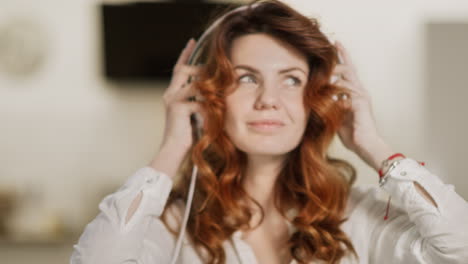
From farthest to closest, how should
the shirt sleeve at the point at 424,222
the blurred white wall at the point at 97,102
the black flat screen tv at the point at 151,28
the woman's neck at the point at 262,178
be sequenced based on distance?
the blurred white wall at the point at 97,102 → the black flat screen tv at the point at 151,28 → the woman's neck at the point at 262,178 → the shirt sleeve at the point at 424,222

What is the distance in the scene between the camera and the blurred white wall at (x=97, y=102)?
2.30 m

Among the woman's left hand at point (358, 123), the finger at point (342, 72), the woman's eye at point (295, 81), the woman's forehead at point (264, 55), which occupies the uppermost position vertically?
the woman's forehead at point (264, 55)

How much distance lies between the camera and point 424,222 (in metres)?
0.94

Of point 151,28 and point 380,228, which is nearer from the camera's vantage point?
point 380,228

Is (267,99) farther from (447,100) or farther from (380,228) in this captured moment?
(447,100)

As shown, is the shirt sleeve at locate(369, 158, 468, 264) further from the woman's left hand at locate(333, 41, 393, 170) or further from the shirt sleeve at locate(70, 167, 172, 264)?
the shirt sleeve at locate(70, 167, 172, 264)

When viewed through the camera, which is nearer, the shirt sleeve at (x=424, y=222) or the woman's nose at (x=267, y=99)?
the shirt sleeve at (x=424, y=222)

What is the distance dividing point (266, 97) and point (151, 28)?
4.21 feet

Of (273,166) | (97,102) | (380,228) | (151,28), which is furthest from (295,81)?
(97,102)

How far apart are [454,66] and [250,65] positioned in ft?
5.53

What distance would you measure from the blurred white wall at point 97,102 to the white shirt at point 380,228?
4.20 feet

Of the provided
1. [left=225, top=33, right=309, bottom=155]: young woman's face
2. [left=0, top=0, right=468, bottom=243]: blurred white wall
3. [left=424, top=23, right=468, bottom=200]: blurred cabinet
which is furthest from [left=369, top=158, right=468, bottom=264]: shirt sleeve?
[left=424, top=23, right=468, bottom=200]: blurred cabinet

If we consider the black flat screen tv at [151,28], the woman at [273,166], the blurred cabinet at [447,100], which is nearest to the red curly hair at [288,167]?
the woman at [273,166]

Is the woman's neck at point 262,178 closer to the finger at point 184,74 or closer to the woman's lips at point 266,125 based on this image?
the woman's lips at point 266,125
